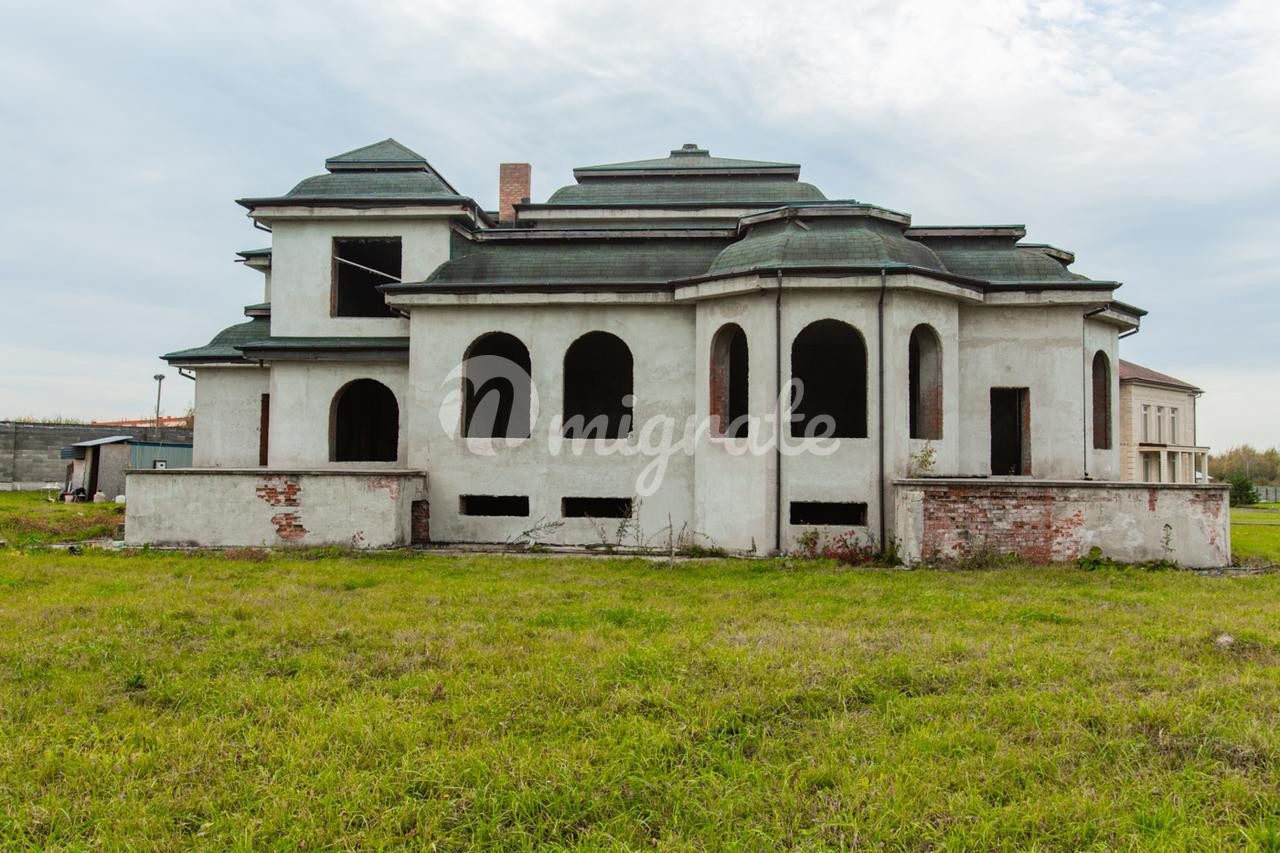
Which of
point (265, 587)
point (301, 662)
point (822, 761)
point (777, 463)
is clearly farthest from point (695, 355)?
point (822, 761)

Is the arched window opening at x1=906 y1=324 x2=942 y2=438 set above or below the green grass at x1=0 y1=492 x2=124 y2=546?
above

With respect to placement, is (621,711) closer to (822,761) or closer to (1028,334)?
(822,761)

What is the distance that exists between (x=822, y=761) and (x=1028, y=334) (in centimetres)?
1177

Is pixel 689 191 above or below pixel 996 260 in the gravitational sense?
above

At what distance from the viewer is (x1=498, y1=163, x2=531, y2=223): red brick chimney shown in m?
20.0

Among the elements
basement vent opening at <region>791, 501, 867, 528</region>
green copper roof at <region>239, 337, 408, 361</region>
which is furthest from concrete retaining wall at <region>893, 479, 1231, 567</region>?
green copper roof at <region>239, 337, 408, 361</region>

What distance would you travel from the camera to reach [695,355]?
13695mm

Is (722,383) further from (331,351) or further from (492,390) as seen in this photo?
(331,351)

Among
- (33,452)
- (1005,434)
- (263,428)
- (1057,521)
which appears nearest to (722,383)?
(1057,521)

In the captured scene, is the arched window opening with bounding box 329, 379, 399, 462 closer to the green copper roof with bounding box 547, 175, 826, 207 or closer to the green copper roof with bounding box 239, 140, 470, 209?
the green copper roof with bounding box 239, 140, 470, 209

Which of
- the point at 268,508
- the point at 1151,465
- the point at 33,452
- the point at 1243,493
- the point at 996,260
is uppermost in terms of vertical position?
the point at 996,260

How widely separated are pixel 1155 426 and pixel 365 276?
31669mm

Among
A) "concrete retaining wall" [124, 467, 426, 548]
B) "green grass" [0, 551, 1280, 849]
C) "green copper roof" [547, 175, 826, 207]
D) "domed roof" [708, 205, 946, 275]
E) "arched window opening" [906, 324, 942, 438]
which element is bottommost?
"green grass" [0, 551, 1280, 849]

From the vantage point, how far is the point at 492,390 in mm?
16312
